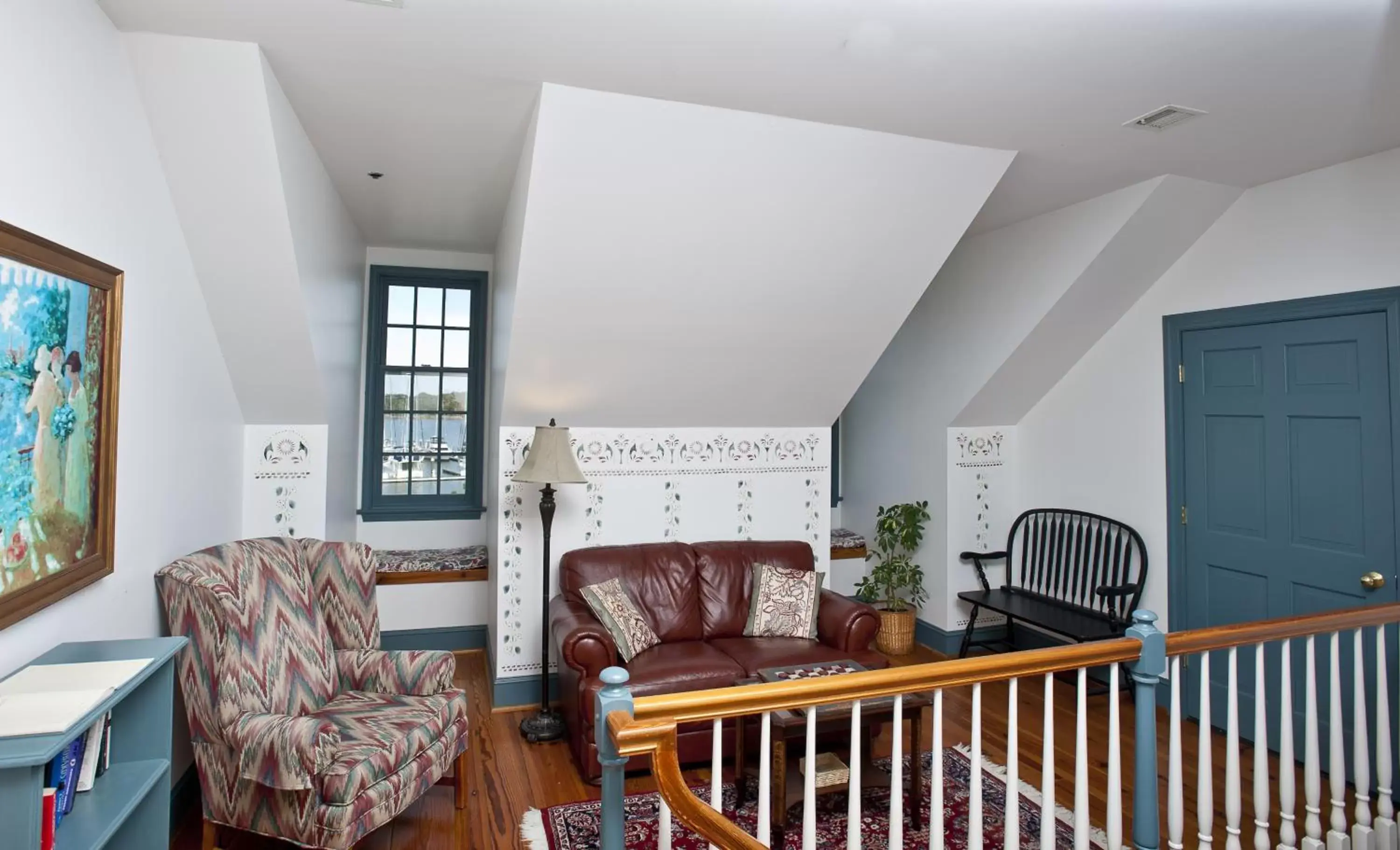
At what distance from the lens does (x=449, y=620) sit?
470cm

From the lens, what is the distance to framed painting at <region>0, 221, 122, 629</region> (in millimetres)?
1713

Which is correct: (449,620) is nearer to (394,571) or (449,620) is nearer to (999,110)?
(394,571)

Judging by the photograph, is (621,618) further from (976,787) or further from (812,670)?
(976,787)

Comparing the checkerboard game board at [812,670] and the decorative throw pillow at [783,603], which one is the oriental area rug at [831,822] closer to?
the checkerboard game board at [812,670]

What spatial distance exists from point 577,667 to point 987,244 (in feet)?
Answer: 10.8

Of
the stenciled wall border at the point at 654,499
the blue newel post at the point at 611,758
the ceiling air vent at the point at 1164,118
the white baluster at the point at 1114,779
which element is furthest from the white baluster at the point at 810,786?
the stenciled wall border at the point at 654,499

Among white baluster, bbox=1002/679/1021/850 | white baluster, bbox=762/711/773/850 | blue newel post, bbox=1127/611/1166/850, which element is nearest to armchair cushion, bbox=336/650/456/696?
white baluster, bbox=762/711/773/850

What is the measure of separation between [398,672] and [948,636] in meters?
3.26

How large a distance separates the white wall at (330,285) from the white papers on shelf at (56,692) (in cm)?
163

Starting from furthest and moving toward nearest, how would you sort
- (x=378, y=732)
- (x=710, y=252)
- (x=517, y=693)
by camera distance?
(x=517, y=693) → (x=710, y=252) → (x=378, y=732)

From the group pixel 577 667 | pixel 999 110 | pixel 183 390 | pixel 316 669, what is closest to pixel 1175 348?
pixel 999 110

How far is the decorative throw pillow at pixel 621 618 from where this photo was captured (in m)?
3.42

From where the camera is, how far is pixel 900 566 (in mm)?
4895

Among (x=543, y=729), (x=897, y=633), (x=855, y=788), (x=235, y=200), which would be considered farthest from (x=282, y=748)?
(x=897, y=633)
